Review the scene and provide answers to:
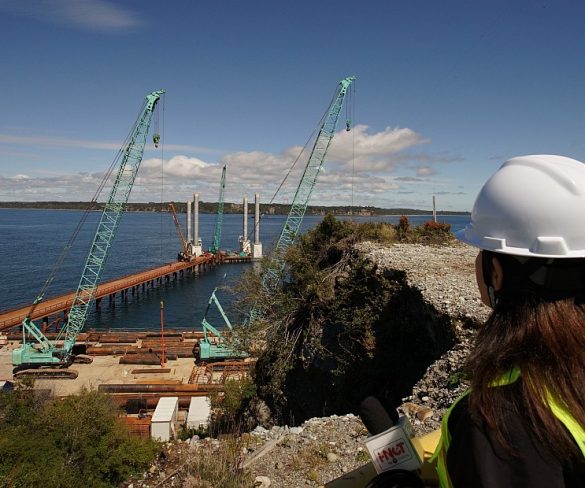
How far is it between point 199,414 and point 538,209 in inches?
726

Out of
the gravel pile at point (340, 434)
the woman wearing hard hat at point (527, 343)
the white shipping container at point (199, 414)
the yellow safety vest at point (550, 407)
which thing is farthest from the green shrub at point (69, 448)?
the woman wearing hard hat at point (527, 343)

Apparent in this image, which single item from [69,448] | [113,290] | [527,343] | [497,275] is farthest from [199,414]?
[113,290]

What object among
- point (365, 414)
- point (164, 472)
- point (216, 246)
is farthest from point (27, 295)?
point (365, 414)

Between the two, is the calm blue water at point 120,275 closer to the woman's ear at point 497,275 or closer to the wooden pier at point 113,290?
the wooden pier at point 113,290

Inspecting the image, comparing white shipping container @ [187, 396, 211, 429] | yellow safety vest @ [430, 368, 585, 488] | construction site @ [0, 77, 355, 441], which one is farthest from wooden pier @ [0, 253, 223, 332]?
yellow safety vest @ [430, 368, 585, 488]

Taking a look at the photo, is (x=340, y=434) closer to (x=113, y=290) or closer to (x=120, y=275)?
(x=113, y=290)

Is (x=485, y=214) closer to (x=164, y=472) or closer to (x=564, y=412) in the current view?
(x=564, y=412)

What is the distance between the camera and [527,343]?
3.86ft

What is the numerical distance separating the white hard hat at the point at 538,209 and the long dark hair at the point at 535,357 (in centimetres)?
6

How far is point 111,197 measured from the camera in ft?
124

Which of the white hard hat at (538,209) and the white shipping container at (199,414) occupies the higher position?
the white hard hat at (538,209)

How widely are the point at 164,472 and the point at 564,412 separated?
600 centimetres

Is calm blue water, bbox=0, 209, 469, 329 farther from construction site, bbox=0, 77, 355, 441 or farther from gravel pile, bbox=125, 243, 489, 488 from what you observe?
gravel pile, bbox=125, 243, 489, 488

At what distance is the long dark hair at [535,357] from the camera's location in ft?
3.49
